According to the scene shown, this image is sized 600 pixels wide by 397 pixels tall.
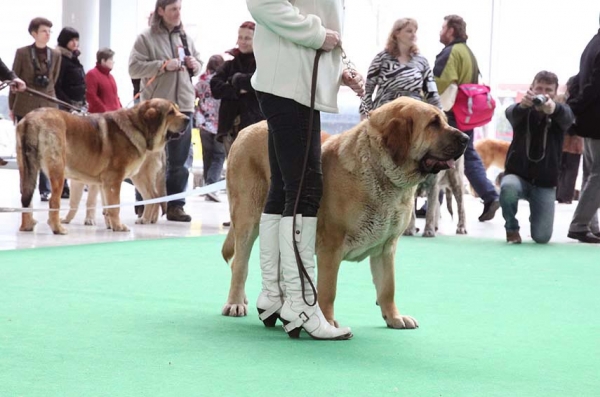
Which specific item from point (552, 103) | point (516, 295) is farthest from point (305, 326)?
point (552, 103)

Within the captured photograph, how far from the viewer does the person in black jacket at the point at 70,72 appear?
10344mm

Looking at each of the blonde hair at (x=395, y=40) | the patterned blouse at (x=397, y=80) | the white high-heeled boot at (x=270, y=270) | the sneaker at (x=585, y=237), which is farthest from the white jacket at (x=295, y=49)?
the sneaker at (x=585, y=237)

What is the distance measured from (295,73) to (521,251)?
4.02 m

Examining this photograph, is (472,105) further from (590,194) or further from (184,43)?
(184,43)

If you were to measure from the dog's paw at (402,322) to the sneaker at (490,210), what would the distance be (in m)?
5.85

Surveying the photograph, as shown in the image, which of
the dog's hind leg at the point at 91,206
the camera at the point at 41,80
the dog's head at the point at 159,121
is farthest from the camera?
the camera at the point at 41,80

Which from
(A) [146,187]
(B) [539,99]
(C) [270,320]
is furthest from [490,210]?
(C) [270,320]

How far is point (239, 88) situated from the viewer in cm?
801

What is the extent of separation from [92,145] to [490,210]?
4306 millimetres

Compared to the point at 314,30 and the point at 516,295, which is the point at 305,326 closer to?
the point at 314,30

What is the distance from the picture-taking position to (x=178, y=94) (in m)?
8.48

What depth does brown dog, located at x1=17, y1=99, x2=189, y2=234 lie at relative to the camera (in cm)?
727

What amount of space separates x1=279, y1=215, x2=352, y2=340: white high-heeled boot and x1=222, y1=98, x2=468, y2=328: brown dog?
0.36 feet

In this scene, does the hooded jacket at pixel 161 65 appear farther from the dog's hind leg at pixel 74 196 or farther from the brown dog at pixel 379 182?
the brown dog at pixel 379 182
